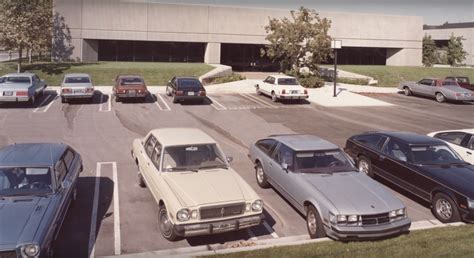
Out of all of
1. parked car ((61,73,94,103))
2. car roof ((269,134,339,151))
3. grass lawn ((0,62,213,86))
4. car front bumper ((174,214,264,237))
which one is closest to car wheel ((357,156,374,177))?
car roof ((269,134,339,151))

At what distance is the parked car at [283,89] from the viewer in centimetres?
2550

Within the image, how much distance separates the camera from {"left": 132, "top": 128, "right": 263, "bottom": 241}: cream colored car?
7.83 metres

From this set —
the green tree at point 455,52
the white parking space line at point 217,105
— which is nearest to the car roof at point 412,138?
the white parking space line at point 217,105

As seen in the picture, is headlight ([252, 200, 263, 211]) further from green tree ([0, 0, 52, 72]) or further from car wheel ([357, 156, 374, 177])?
green tree ([0, 0, 52, 72])

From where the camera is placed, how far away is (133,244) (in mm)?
8188

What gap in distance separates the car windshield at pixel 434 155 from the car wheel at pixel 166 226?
601 cm

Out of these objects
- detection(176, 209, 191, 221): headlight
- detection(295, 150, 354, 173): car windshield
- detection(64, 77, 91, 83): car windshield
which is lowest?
detection(176, 209, 191, 221): headlight

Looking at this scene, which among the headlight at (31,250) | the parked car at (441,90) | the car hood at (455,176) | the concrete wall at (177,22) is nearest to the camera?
the headlight at (31,250)

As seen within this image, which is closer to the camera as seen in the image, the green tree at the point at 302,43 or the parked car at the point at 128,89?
the parked car at the point at 128,89

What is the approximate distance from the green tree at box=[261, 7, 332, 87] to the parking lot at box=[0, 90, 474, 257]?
5299 mm

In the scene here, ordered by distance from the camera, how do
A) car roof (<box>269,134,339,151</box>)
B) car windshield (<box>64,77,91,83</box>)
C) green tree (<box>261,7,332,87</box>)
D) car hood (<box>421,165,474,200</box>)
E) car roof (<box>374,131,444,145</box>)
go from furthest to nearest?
green tree (<box>261,7,332,87</box>) < car windshield (<box>64,77,91,83</box>) < car roof (<box>374,131,444,145</box>) < car roof (<box>269,134,339,151</box>) < car hood (<box>421,165,474,200</box>)

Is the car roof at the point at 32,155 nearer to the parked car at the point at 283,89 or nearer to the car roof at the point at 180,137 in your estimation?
the car roof at the point at 180,137

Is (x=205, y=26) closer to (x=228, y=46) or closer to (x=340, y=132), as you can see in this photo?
(x=228, y=46)

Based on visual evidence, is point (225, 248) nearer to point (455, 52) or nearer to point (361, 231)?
point (361, 231)
